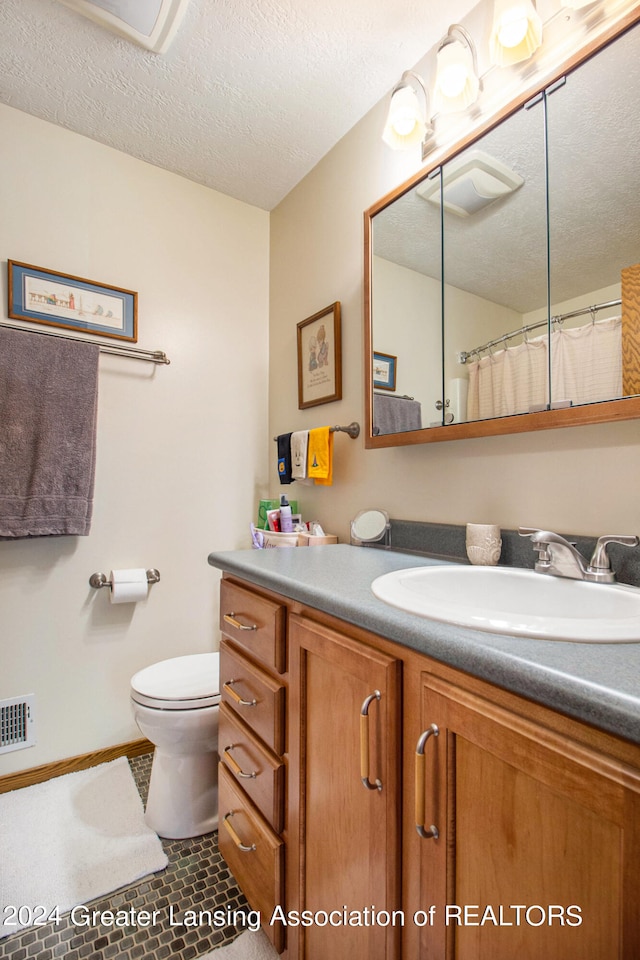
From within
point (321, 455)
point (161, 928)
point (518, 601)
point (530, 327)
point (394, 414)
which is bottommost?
point (161, 928)

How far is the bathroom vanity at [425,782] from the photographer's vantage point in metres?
0.44

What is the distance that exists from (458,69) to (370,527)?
4.26 ft

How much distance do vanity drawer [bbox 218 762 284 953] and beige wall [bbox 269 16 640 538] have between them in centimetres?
88

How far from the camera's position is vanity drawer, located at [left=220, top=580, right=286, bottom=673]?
3.21ft

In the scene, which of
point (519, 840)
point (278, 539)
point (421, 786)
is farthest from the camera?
point (278, 539)

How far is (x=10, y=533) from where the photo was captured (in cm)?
153

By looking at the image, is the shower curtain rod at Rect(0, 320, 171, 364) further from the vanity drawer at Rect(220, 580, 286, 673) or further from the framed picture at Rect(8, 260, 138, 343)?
the vanity drawer at Rect(220, 580, 286, 673)

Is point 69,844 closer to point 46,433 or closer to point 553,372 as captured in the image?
point 46,433

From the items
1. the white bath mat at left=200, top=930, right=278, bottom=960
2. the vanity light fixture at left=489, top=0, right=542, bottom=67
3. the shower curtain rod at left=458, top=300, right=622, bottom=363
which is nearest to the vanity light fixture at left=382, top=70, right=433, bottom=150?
the vanity light fixture at left=489, top=0, right=542, bottom=67

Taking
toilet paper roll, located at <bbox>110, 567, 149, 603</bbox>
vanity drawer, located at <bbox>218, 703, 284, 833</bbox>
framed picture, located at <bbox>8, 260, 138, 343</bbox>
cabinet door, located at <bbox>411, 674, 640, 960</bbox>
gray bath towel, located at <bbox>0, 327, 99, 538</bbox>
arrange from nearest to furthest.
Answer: cabinet door, located at <bbox>411, 674, 640, 960</bbox> → vanity drawer, located at <bbox>218, 703, 284, 833</bbox> → gray bath towel, located at <bbox>0, 327, 99, 538</bbox> → framed picture, located at <bbox>8, 260, 138, 343</bbox> → toilet paper roll, located at <bbox>110, 567, 149, 603</bbox>

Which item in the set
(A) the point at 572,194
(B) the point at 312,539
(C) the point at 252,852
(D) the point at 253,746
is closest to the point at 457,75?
(A) the point at 572,194

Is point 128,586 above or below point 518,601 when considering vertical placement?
below

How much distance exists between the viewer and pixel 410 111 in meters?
1.34

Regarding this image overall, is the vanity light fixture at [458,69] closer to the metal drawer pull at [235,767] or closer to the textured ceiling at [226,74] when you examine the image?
the textured ceiling at [226,74]
